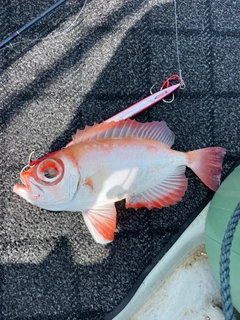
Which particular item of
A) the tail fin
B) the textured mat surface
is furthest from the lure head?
the tail fin

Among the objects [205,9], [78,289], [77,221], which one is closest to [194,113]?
[205,9]

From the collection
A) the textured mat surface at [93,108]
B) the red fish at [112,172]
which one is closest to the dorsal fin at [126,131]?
the red fish at [112,172]

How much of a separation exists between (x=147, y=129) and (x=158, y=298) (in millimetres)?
462

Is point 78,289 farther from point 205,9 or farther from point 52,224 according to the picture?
point 205,9

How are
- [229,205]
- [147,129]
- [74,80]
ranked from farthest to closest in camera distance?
1. [74,80]
2. [147,129]
3. [229,205]

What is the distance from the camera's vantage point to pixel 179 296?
3.31 feet

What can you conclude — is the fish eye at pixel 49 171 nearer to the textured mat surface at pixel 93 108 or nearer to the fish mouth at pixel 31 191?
the fish mouth at pixel 31 191

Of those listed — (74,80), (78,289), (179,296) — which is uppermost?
(74,80)

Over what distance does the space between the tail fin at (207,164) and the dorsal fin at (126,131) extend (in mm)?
74

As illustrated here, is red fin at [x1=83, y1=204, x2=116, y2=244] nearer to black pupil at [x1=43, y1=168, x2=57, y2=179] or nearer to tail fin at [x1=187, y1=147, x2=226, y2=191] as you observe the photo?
black pupil at [x1=43, y1=168, x2=57, y2=179]

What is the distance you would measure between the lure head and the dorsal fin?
8 centimetres

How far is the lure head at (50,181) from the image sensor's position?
81 centimetres

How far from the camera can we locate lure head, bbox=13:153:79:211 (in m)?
0.81

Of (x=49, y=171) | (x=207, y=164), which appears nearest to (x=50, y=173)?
(x=49, y=171)
